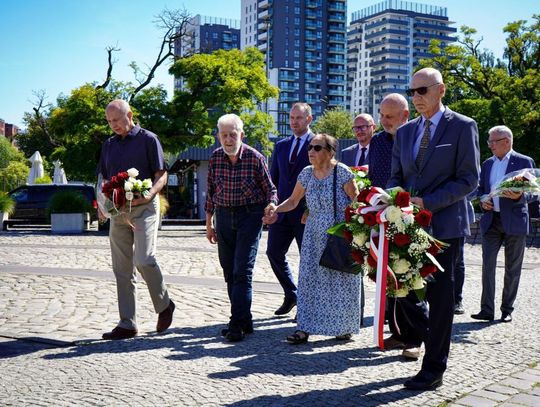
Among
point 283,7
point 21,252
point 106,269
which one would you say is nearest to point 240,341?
point 106,269

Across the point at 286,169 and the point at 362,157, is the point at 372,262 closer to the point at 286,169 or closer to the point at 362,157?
the point at 362,157

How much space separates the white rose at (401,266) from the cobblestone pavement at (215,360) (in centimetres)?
82

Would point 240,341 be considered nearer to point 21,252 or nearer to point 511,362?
point 511,362

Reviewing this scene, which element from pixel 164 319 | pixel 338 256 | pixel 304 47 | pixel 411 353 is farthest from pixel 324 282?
pixel 304 47

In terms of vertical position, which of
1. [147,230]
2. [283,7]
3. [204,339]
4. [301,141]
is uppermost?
[283,7]

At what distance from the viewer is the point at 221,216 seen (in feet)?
23.2

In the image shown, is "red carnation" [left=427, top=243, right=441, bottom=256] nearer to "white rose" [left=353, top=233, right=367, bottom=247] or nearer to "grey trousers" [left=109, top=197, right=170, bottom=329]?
"white rose" [left=353, top=233, right=367, bottom=247]

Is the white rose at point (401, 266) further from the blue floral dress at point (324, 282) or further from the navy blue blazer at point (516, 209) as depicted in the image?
the navy blue blazer at point (516, 209)

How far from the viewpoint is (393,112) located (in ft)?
22.0

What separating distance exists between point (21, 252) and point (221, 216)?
10531 millimetres

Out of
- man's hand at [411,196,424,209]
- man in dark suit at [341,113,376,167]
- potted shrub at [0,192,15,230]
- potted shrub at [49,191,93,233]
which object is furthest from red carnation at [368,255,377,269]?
potted shrub at [0,192,15,230]

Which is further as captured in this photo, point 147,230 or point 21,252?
point 21,252

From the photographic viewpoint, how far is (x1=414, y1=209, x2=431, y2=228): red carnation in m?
4.71

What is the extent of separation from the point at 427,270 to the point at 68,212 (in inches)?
Answer: 874
